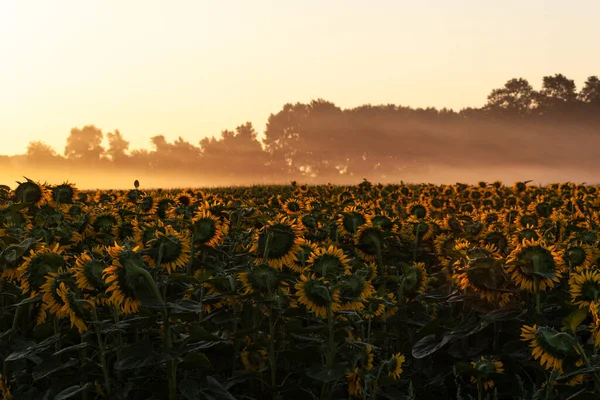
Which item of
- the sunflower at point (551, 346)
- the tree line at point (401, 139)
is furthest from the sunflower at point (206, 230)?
the tree line at point (401, 139)

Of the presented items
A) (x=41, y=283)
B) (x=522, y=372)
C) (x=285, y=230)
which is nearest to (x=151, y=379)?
(x=41, y=283)

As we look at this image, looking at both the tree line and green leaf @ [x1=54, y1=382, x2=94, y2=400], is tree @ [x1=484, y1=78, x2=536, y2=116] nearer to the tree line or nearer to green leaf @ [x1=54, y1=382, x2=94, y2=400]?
the tree line

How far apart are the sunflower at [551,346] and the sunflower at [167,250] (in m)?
1.94

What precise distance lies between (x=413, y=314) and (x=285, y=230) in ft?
4.75

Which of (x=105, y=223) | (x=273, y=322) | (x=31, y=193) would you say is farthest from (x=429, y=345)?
(x=31, y=193)

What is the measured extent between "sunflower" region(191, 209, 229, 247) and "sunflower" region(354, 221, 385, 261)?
1.70m

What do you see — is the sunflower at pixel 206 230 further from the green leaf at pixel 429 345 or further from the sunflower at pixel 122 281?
the green leaf at pixel 429 345

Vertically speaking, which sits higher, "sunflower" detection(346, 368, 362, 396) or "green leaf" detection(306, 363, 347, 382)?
"green leaf" detection(306, 363, 347, 382)

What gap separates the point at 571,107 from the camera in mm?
83250

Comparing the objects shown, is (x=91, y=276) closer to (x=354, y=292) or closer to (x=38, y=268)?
(x=38, y=268)

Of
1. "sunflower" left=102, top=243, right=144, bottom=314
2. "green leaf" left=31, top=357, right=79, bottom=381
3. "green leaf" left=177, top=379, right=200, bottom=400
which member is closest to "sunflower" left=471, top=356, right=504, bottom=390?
"green leaf" left=177, top=379, right=200, bottom=400

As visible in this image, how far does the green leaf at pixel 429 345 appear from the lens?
4.09m

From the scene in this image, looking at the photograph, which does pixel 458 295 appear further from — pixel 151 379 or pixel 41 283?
pixel 41 283

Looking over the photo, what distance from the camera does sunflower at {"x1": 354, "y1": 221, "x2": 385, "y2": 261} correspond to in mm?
5828
